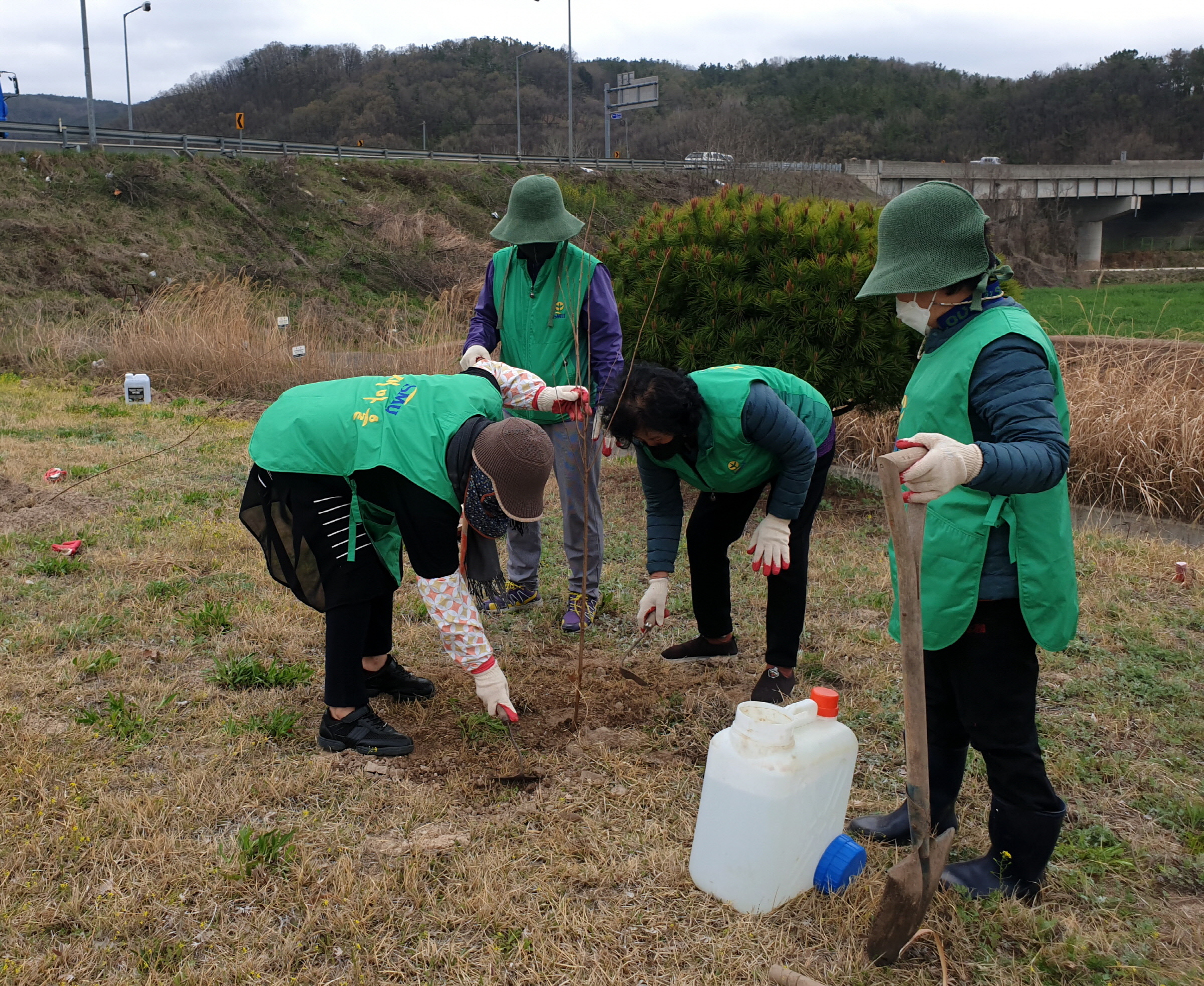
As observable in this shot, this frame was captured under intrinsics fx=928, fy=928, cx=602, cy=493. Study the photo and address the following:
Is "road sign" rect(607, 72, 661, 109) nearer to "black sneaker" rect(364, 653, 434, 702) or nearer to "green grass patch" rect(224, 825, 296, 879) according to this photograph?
"black sneaker" rect(364, 653, 434, 702)

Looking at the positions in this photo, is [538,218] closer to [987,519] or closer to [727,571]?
[727,571]

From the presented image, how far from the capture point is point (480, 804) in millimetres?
2752

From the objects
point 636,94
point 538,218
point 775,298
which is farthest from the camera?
point 636,94

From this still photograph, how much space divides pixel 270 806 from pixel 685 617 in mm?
2148

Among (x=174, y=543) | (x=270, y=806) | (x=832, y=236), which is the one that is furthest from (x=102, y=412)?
(x=270, y=806)

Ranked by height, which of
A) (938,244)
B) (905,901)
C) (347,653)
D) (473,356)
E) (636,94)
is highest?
(636,94)

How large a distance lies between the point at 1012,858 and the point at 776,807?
61 centimetres

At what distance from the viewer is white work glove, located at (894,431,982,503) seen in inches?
67.1

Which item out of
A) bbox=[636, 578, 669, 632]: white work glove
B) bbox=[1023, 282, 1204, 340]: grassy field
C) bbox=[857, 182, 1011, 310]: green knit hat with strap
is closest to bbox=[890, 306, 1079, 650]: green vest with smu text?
bbox=[857, 182, 1011, 310]: green knit hat with strap

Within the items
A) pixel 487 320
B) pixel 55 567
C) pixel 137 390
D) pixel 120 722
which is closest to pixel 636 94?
pixel 137 390

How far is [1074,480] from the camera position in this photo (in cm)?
669

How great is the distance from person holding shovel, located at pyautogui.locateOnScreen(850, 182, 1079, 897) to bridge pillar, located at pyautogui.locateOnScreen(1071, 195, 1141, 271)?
1934 inches

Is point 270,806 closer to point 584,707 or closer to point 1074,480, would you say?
point 584,707

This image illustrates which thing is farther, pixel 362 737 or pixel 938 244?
pixel 362 737
